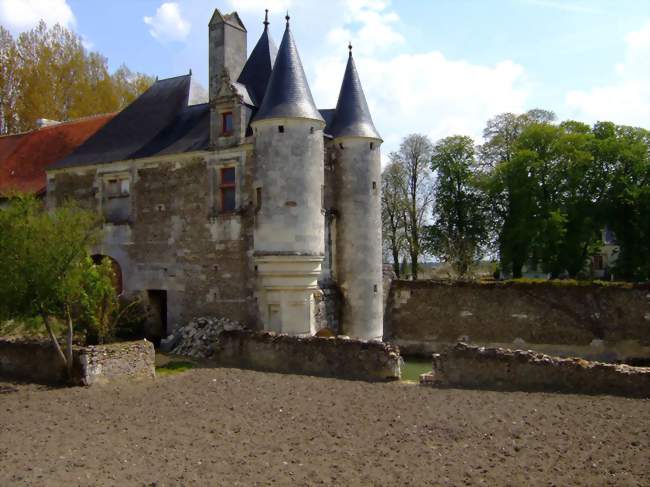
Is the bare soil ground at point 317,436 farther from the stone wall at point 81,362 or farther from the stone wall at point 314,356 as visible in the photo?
the stone wall at point 314,356

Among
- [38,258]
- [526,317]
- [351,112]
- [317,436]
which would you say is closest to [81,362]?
[38,258]

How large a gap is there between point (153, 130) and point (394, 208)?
16.7m

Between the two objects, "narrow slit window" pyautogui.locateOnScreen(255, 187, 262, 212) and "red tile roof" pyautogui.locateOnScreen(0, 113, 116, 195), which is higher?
"red tile roof" pyautogui.locateOnScreen(0, 113, 116, 195)

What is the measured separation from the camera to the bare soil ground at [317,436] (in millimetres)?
7238

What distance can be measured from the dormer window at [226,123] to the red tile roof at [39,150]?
24.4 ft

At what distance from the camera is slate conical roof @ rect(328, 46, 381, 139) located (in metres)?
18.9

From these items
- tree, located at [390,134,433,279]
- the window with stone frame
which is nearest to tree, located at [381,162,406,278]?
tree, located at [390,134,433,279]

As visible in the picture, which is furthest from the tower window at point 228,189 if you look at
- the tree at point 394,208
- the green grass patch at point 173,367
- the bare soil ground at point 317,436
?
the tree at point 394,208

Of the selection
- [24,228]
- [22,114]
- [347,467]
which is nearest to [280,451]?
[347,467]

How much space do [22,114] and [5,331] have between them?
17.8 metres

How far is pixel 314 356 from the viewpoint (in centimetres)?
1387

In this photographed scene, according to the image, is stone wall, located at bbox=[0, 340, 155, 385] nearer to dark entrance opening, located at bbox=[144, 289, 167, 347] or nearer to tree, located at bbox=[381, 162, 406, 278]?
dark entrance opening, located at bbox=[144, 289, 167, 347]

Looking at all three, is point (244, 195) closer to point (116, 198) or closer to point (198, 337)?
point (198, 337)

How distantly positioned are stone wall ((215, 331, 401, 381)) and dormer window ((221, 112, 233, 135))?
569cm
